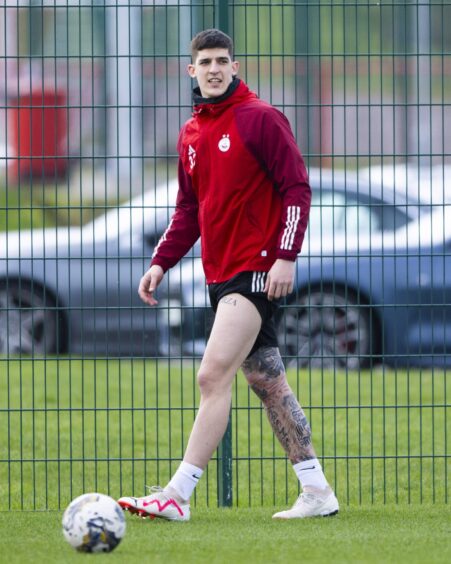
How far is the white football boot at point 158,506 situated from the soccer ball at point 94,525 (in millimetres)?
736

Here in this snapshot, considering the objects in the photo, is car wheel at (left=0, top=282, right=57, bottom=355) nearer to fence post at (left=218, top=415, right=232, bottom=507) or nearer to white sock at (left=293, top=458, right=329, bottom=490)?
fence post at (left=218, top=415, right=232, bottom=507)

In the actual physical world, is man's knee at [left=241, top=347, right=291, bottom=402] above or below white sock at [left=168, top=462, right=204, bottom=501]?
above

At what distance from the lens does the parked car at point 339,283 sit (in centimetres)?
817

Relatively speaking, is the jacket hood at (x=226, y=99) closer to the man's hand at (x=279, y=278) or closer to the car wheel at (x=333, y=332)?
the man's hand at (x=279, y=278)

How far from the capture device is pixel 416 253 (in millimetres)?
8336

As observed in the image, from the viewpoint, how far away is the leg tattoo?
6789mm

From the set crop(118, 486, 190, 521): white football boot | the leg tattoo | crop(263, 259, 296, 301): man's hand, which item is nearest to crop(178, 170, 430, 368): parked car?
the leg tattoo

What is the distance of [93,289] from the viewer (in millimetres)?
7984

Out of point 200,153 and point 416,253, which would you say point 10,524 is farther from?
point 416,253

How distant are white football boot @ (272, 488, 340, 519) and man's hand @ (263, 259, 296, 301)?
3.56 ft

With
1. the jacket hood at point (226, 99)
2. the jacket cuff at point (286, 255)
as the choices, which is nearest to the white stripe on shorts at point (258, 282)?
the jacket cuff at point (286, 255)

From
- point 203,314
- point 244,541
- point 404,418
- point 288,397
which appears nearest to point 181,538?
point 244,541

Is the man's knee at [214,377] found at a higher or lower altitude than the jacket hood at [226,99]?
lower

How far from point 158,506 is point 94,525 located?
88 centimetres
